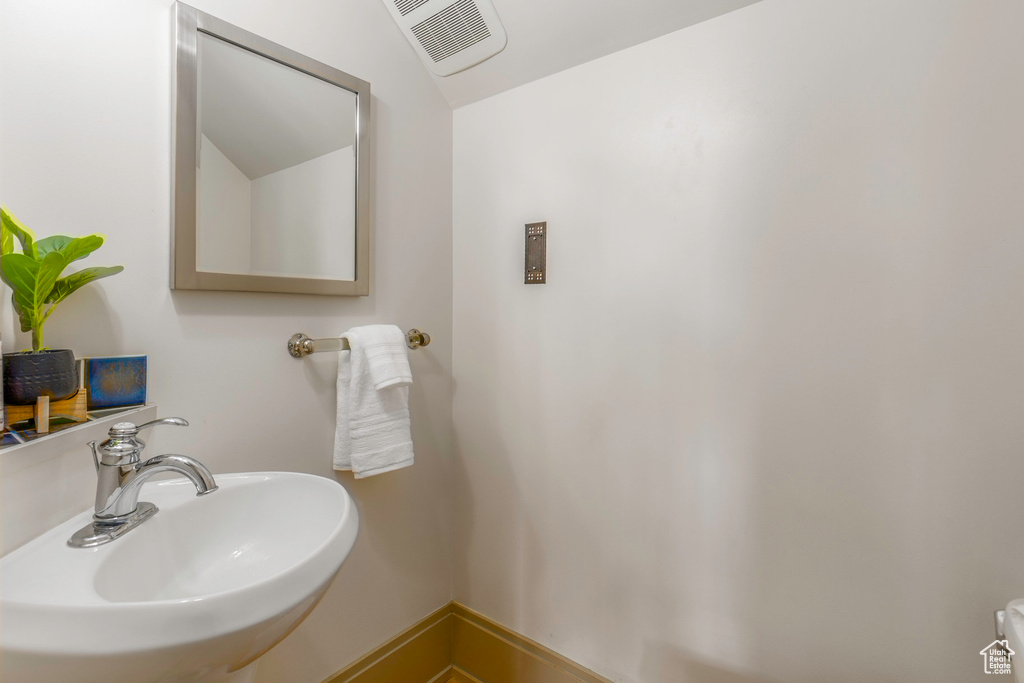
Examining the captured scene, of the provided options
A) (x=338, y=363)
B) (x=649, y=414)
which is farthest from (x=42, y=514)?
(x=649, y=414)

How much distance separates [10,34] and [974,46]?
1647 mm

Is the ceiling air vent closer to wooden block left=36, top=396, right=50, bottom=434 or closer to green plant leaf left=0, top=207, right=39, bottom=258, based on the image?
green plant leaf left=0, top=207, right=39, bottom=258

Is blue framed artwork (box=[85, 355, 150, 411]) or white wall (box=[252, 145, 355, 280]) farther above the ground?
white wall (box=[252, 145, 355, 280])

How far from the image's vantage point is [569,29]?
1247 mm

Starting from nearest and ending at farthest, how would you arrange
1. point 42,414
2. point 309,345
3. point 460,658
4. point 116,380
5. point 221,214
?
1. point 42,414
2. point 116,380
3. point 221,214
4. point 309,345
5. point 460,658

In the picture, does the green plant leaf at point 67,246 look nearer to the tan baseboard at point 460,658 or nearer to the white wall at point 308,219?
the white wall at point 308,219

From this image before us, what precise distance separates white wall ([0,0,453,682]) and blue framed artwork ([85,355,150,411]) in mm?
32

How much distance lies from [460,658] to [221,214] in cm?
151

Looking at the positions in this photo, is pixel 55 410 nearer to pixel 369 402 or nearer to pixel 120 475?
pixel 120 475

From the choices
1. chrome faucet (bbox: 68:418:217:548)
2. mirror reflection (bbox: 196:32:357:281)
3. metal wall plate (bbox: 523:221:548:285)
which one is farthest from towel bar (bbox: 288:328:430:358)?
metal wall plate (bbox: 523:221:548:285)

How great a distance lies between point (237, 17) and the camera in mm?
1044

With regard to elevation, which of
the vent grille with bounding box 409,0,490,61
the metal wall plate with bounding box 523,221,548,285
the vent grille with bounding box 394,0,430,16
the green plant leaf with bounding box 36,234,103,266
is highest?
the vent grille with bounding box 394,0,430,16

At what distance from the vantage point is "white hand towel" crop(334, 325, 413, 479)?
47.5 inches

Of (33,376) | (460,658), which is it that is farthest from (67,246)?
(460,658)
